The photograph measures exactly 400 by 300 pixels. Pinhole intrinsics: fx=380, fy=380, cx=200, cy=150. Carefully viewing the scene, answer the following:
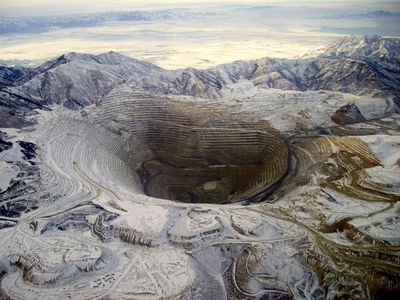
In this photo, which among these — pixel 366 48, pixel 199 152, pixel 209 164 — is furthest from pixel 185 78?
pixel 366 48

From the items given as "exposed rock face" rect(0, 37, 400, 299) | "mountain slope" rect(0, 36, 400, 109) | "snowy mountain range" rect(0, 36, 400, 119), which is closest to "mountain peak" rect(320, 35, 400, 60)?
"snowy mountain range" rect(0, 36, 400, 119)

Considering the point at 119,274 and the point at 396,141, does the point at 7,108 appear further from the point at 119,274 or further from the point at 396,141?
the point at 396,141

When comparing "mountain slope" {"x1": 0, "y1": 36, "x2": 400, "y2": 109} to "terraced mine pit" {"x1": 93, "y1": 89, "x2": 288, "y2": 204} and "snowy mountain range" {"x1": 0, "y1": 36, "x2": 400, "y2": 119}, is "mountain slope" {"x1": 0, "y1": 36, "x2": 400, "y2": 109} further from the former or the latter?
"terraced mine pit" {"x1": 93, "y1": 89, "x2": 288, "y2": 204}

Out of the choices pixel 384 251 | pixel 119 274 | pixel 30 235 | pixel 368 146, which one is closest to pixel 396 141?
pixel 368 146

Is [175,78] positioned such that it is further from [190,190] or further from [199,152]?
[190,190]

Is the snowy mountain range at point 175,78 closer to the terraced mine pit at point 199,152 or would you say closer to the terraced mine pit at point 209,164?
the terraced mine pit at point 199,152

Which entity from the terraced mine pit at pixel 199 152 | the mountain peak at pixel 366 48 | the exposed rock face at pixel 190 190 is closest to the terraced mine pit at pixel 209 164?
the terraced mine pit at pixel 199 152

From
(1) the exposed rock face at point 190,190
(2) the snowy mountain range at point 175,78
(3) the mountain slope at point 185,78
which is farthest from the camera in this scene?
(3) the mountain slope at point 185,78

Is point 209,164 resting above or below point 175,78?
below
